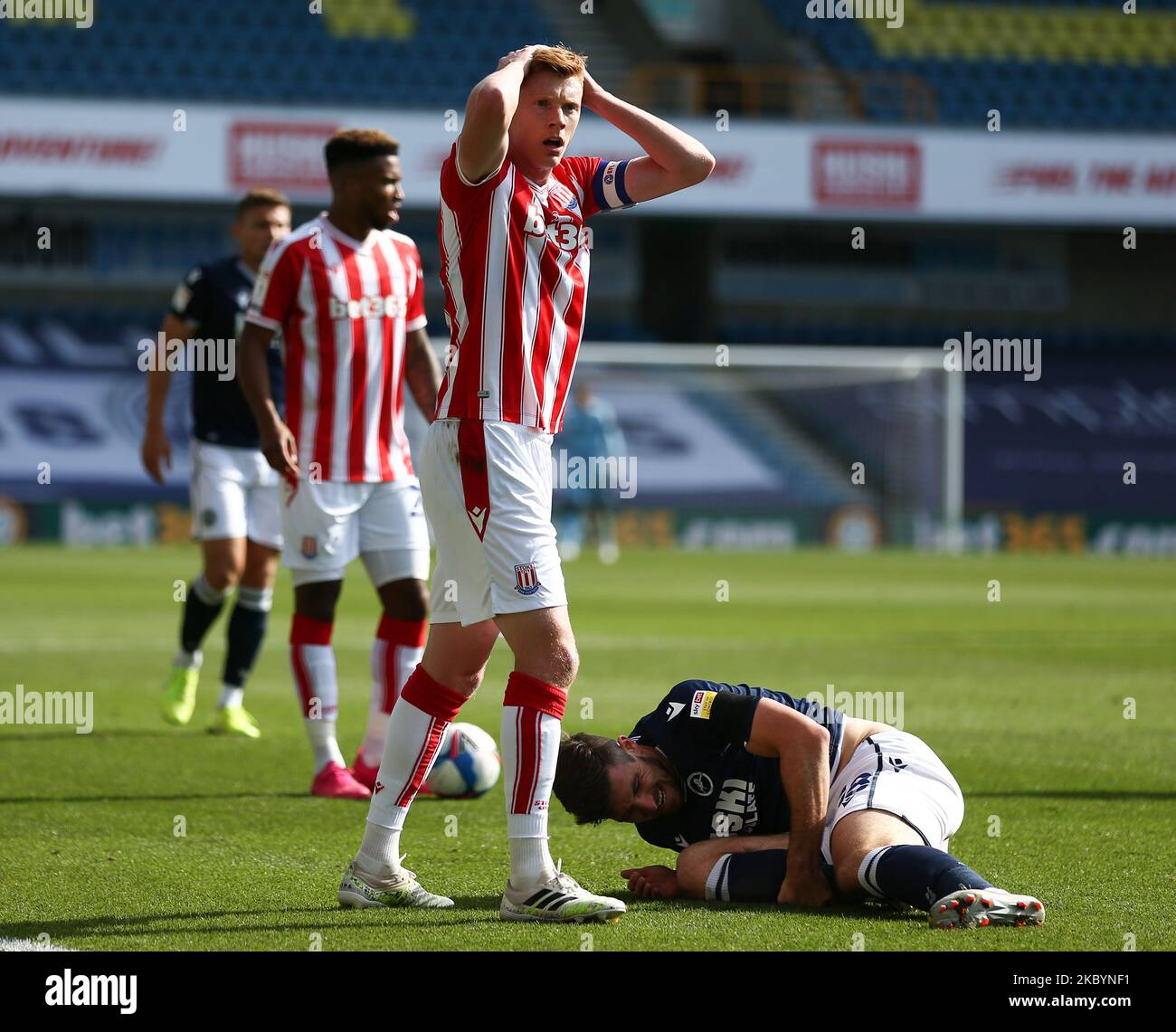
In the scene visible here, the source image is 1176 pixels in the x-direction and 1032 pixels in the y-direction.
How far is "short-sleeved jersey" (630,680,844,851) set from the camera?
4227 millimetres

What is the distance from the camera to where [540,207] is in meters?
4.05

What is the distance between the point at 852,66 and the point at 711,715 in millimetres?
27281

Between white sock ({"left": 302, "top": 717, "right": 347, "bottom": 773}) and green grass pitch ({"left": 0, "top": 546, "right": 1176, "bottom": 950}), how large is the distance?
0.16 m

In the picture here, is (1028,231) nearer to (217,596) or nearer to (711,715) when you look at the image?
(217,596)

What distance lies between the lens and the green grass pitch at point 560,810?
12.9 feet

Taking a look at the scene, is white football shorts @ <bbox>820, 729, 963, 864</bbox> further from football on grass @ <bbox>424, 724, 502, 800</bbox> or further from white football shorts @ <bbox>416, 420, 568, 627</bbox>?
football on grass @ <bbox>424, 724, 502, 800</bbox>

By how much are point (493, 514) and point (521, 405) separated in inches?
10.6

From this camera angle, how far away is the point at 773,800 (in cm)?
433
